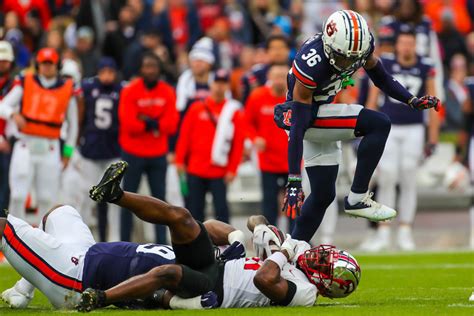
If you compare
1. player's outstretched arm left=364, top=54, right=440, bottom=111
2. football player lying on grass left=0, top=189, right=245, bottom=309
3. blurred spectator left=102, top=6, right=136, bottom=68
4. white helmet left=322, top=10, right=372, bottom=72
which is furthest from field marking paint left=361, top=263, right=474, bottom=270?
blurred spectator left=102, top=6, right=136, bottom=68

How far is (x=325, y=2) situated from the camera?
849 inches

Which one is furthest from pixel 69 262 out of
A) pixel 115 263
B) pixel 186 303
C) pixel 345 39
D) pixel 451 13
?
pixel 451 13

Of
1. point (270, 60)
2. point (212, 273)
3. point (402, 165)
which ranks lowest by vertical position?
point (212, 273)

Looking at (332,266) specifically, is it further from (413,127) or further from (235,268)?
(413,127)

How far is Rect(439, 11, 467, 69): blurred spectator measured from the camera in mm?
20359

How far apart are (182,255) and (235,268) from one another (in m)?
0.42

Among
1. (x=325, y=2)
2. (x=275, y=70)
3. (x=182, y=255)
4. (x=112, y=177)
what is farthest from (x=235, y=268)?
(x=325, y=2)

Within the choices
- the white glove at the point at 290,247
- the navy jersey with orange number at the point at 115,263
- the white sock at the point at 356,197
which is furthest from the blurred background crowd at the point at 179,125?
the navy jersey with orange number at the point at 115,263

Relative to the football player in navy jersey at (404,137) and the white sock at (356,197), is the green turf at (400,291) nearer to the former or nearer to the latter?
the white sock at (356,197)

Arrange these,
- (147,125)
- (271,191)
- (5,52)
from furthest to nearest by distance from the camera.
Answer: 1. (147,125)
2. (271,191)
3. (5,52)

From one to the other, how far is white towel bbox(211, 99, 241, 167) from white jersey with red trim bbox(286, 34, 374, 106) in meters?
4.67

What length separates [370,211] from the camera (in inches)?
366

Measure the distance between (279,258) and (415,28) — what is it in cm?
738

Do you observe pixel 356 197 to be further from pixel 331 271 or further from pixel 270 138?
pixel 270 138
